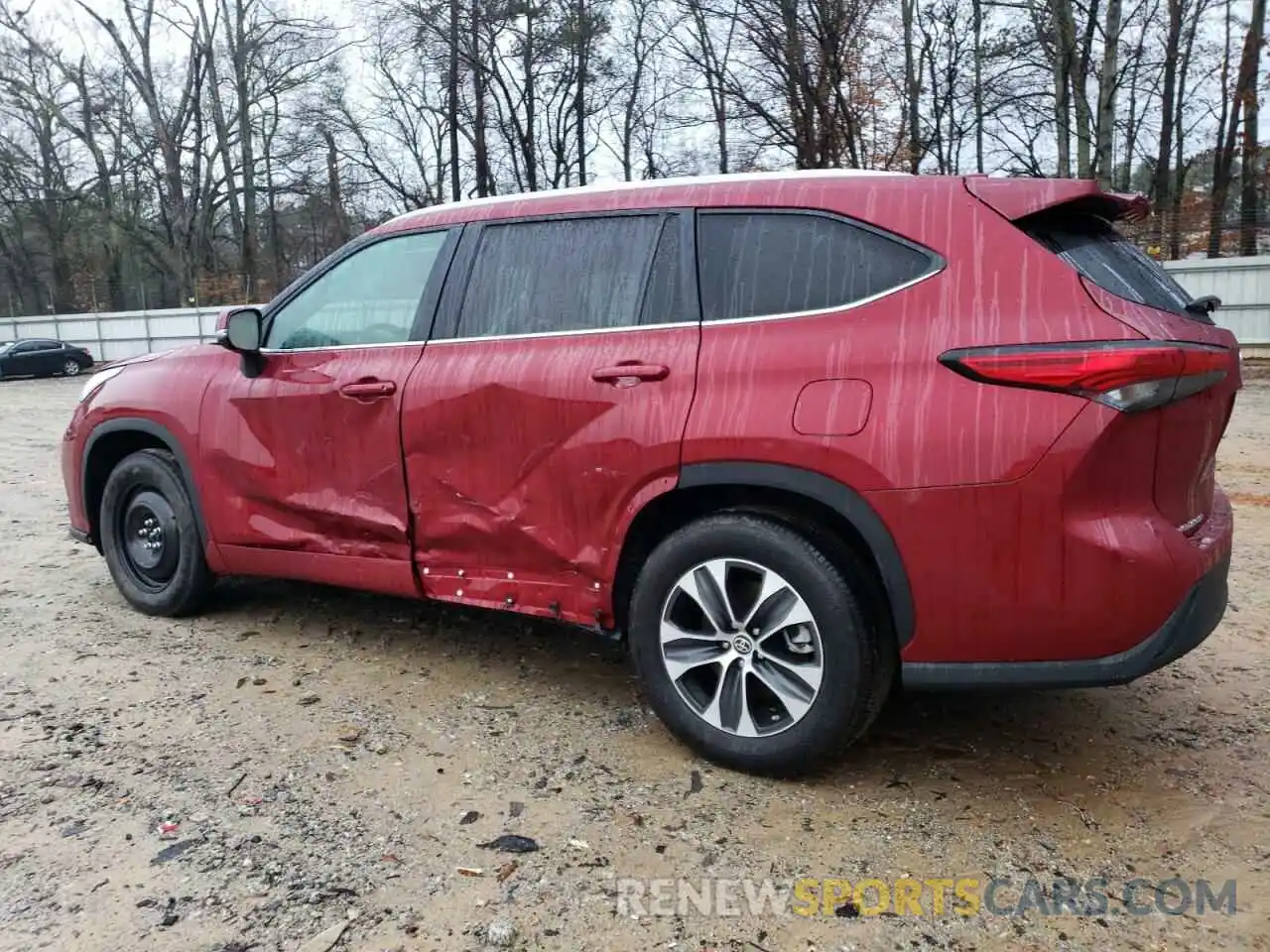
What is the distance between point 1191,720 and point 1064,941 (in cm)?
147

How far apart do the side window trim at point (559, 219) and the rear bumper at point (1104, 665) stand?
4.13 feet

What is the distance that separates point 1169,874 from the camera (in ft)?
8.16

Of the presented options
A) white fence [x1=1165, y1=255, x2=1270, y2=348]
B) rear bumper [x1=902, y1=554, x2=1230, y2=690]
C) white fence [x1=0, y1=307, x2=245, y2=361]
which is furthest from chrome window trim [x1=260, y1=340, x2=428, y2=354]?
white fence [x1=0, y1=307, x2=245, y2=361]

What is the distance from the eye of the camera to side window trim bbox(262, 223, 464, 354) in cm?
374

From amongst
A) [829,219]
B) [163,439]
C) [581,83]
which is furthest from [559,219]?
[581,83]

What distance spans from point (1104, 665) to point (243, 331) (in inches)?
132

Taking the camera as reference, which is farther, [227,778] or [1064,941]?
[227,778]

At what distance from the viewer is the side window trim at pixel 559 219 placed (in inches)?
125

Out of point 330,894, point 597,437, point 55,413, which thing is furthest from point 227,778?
point 55,413

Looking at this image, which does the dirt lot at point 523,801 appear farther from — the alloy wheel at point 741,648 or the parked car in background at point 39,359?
the parked car in background at point 39,359

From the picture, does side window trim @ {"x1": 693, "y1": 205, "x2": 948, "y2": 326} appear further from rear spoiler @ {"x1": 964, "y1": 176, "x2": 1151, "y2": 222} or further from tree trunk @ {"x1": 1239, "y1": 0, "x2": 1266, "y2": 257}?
tree trunk @ {"x1": 1239, "y1": 0, "x2": 1266, "y2": 257}

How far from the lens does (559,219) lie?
11.6 feet

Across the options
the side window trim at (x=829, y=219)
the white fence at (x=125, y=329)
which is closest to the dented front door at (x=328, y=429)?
the side window trim at (x=829, y=219)

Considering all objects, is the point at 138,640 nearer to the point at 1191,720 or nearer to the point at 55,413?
the point at 1191,720
